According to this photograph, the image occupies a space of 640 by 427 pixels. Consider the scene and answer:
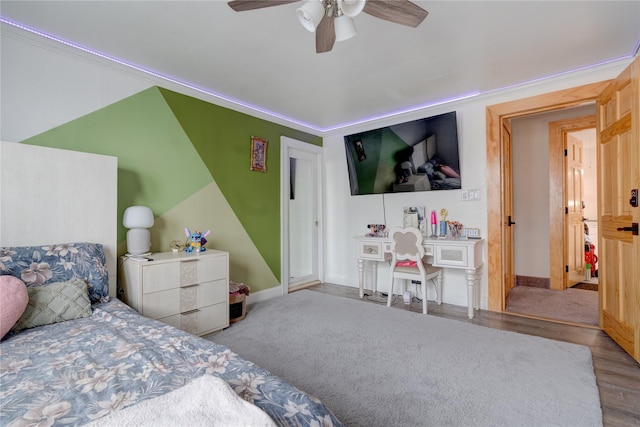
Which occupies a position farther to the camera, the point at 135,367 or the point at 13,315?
the point at 13,315

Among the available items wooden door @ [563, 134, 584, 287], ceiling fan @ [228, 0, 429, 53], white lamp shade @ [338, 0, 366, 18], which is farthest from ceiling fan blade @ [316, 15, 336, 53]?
wooden door @ [563, 134, 584, 287]

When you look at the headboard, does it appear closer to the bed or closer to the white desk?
the bed

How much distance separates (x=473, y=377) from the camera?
6.37 ft

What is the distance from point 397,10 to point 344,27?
29cm

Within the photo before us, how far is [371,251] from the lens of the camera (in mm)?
3857

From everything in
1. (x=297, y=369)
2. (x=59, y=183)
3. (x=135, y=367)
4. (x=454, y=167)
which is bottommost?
(x=297, y=369)

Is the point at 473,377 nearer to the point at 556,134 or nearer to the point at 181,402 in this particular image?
the point at 181,402

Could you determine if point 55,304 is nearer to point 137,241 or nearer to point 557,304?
point 137,241

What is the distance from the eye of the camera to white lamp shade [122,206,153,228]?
2447mm

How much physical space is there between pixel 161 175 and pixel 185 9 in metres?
1.48

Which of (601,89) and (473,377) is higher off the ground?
(601,89)

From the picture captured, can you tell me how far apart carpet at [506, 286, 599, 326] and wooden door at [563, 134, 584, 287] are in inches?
16.3

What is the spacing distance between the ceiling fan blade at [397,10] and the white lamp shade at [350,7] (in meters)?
0.09

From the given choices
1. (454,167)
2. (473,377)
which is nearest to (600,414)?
(473,377)
